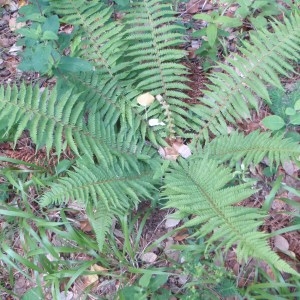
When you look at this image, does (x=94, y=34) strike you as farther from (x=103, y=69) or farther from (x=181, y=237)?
(x=181, y=237)

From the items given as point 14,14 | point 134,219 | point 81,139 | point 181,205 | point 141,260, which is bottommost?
point 141,260

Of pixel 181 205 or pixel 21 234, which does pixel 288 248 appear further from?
pixel 21 234

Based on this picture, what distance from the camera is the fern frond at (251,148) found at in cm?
259

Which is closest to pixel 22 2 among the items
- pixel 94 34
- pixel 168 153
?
pixel 94 34

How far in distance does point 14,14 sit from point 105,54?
176 centimetres

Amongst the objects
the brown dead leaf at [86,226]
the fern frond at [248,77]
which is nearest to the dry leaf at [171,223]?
the brown dead leaf at [86,226]

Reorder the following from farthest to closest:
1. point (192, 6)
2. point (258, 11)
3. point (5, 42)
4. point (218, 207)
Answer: point (5, 42), point (192, 6), point (258, 11), point (218, 207)

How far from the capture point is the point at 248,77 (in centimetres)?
306

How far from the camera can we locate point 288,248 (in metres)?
2.73

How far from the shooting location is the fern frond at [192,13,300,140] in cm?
299

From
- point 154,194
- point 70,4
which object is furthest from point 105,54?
point 154,194

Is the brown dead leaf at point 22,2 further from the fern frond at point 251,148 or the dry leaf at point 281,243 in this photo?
the dry leaf at point 281,243

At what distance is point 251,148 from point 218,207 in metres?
0.57

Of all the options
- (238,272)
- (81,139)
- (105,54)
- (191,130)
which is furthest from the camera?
(191,130)
